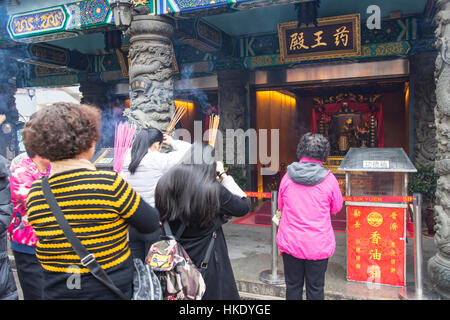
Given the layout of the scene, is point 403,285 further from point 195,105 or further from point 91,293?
point 195,105

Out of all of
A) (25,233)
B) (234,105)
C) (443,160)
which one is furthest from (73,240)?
(234,105)

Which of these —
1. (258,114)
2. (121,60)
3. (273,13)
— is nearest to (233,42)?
(273,13)

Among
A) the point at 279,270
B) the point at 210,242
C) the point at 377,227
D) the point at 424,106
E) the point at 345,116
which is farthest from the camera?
the point at 345,116

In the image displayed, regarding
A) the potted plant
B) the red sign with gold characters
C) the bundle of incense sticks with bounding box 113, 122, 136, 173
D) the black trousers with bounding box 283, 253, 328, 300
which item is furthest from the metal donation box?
the potted plant

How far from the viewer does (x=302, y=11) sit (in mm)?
5215

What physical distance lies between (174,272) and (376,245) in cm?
260

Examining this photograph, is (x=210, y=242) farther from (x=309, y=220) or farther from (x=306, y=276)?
(x=306, y=276)

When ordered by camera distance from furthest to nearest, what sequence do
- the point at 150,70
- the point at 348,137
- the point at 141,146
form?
1. the point at 348,137
2. the point at 150,70
3. the point at 141,146

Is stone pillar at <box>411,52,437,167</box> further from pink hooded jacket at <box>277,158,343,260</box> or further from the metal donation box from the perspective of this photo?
pink hooded jacket at <box>277,158,343,260</box>

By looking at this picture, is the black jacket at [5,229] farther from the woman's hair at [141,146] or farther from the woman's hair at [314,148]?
the woman's hair at [314,148]

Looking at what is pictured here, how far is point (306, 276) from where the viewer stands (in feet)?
9.09

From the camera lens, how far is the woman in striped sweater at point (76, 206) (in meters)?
1.55

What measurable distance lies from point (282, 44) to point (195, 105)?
471 cm

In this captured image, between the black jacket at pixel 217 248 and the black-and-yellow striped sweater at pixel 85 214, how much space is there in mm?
520
